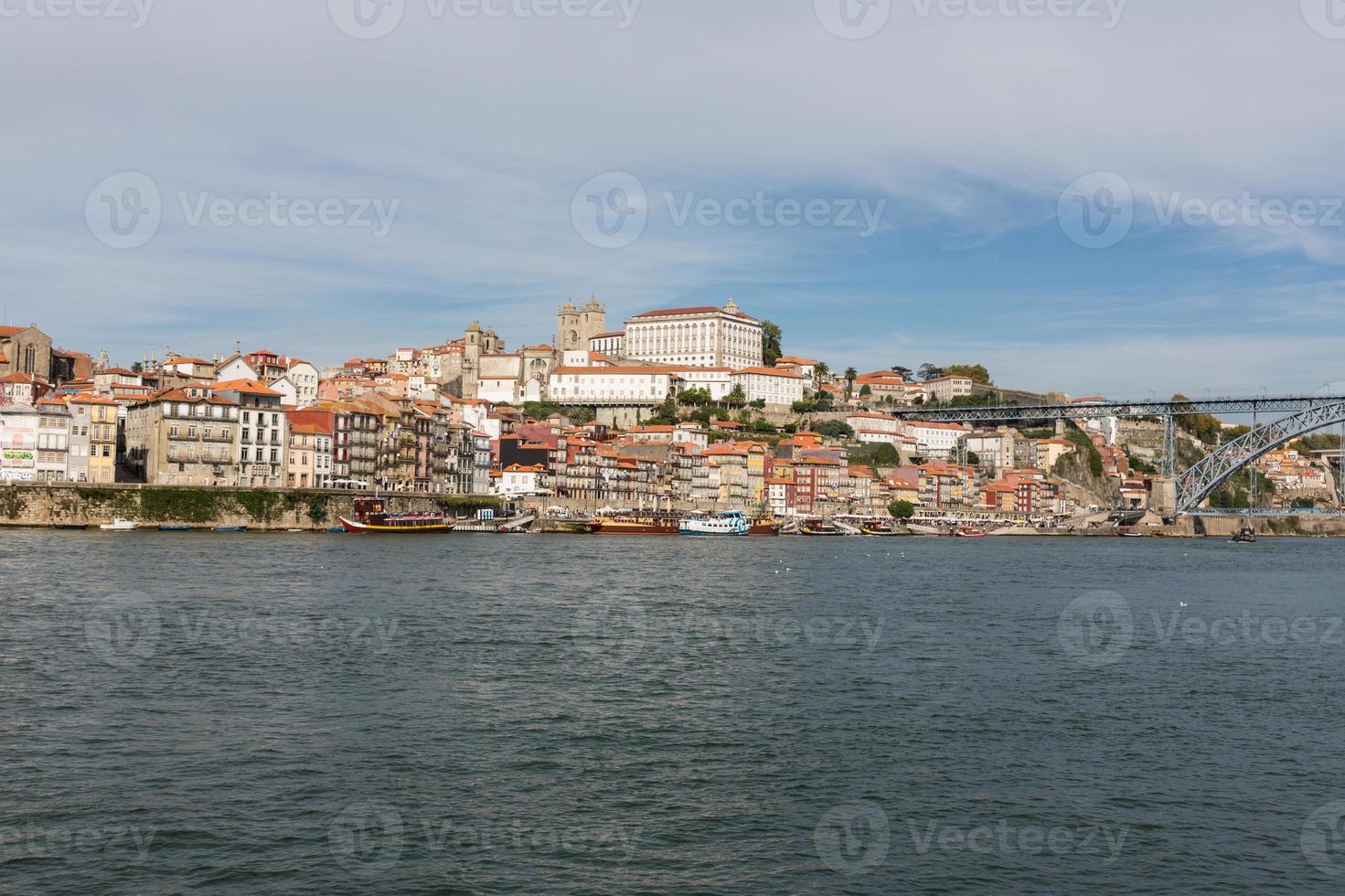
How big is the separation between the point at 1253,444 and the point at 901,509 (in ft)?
93.1

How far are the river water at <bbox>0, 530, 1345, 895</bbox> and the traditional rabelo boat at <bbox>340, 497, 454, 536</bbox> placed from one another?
34.5 m

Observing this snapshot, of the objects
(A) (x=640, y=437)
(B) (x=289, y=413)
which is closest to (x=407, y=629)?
(B) (x=289, y=413)

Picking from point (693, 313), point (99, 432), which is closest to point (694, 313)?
point (693, 313)

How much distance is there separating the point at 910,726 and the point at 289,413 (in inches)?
2464

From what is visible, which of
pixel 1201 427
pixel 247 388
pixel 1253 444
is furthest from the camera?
pixel 1201 427

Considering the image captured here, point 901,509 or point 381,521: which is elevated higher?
point 901,509

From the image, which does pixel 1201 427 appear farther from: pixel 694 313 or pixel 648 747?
pixel 648 747

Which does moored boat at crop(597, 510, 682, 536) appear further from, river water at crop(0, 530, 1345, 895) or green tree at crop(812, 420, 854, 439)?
river water at crop(0, 530, 1345, 895)

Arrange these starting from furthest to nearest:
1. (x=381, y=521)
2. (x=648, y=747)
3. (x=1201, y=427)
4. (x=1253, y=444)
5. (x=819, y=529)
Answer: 1. (x=1201, y=427)
2. (x=1253, y=444)
3. (x=819, y=529)
4. (x=381, y=521)
5. (x=648, y=747)

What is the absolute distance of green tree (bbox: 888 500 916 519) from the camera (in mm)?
105812

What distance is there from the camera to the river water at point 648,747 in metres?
10.6

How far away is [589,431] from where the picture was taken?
4023 inches

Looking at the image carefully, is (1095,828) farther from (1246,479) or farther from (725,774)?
(1246,479)

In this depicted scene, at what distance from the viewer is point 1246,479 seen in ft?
487
